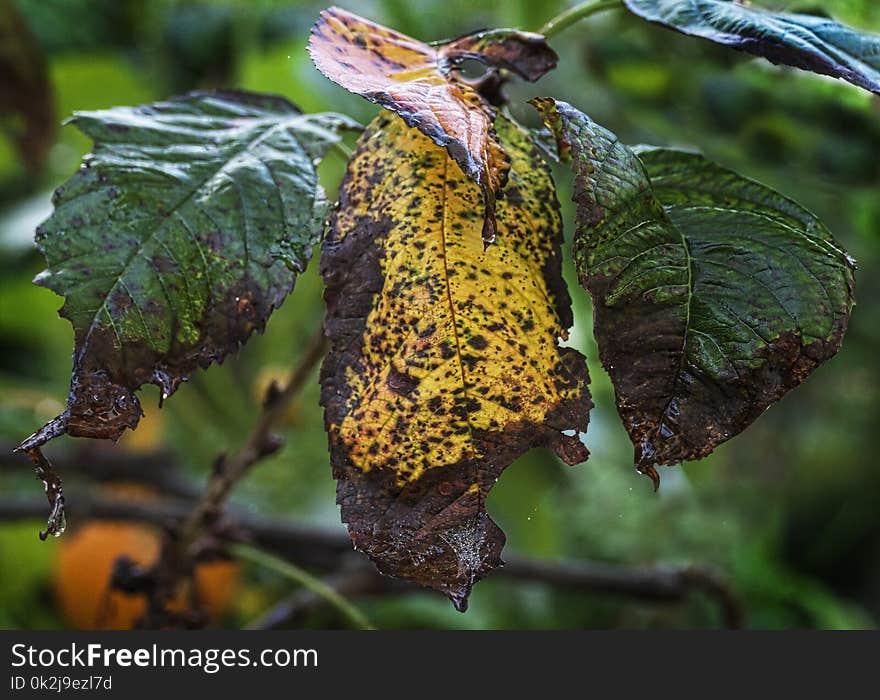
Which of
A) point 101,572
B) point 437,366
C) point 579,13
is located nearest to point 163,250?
point 437,366

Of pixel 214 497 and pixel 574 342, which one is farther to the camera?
pixel 574 342

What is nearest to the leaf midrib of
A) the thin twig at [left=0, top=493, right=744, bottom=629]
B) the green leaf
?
the green leaf

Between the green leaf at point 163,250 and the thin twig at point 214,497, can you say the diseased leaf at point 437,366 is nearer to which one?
the green leaf at point 163,250

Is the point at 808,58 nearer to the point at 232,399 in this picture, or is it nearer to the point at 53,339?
the point at 232,399

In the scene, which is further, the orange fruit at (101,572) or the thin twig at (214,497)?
the orange fruit at (101,572)

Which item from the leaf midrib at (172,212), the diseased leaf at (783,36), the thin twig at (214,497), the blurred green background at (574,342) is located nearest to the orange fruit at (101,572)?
the blurred green background at (574,342)

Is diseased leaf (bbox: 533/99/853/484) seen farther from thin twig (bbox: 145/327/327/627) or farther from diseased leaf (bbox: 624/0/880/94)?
thin twig (bbox: 145/327/327/627)

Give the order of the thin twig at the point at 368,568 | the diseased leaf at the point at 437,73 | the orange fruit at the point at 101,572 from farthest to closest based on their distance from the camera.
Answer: the orange fruit at the point at 101,572 < the thin twig at the point at 368,568 < the diseased leaf at the point at 437,73

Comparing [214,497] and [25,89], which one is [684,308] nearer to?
[214,497]
